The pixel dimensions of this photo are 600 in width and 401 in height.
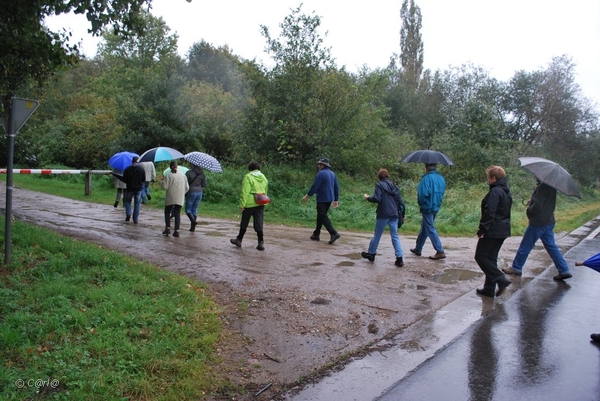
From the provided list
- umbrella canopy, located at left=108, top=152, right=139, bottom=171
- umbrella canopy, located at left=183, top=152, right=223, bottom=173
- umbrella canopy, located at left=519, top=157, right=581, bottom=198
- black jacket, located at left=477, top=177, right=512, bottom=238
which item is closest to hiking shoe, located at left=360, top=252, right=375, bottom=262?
black jacket, located at left=477, top=177, right=512, bottom=238

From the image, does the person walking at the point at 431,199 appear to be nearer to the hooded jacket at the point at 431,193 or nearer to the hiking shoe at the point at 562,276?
the hooded jacket at the point at 431,193

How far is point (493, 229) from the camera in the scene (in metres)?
6.99

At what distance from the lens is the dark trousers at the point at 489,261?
7.01 metres

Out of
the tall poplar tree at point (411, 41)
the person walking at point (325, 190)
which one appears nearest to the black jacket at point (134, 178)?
the person walking at point (325, 190)

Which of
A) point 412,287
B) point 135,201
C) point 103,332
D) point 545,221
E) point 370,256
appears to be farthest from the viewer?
point 135,201

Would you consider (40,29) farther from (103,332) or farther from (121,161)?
(121,161)

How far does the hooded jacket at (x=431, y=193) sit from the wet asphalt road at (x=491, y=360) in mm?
2634

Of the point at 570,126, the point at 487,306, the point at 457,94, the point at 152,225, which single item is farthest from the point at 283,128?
the point at 570,126

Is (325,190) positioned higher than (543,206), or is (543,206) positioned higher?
(543,206)

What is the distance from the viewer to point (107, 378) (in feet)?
13.2

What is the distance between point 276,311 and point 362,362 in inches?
57.7

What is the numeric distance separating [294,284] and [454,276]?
9.23ft

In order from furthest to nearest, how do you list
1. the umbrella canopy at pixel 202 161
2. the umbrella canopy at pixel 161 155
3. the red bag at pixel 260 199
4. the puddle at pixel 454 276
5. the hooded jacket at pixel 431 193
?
the umbrella canopy at pixel 161 155 → the umbrella canopy at pixel 202 161 → the red bag at pixel 260 199 → the hooded jacket at pixel 431 193 → the puddle at pixel 454 276

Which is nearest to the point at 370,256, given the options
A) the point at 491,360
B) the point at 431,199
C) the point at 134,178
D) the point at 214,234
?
the point at 431,199
